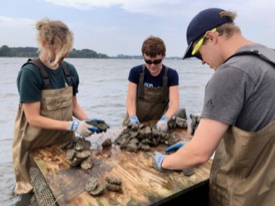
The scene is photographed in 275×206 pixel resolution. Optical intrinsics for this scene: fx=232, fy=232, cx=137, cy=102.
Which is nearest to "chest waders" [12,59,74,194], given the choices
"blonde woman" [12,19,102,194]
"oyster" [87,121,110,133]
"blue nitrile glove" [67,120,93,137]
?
"blonde woman" [12,19,102,194]

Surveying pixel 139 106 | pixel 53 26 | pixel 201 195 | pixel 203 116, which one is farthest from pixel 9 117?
pixel 203 116

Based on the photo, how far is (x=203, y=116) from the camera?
4.78ft

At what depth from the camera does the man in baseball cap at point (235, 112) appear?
1362mm

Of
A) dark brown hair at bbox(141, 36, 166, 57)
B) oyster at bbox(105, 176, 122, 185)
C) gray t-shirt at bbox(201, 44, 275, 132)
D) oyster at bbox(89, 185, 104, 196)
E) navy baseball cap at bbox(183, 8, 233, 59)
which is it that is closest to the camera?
gray t-shirt at bbox(201, 44, 275, 132)

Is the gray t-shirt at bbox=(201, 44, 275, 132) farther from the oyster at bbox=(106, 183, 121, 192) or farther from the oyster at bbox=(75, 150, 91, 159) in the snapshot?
the oyster at bbox=(75, 150, 91, 159)

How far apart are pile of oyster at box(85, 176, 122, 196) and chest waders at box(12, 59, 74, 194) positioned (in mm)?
1109

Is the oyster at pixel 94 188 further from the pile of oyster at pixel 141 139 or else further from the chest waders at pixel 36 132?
the chest waders at pixel 36 132

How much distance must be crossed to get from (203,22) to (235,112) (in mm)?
658

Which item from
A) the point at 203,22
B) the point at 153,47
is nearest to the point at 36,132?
the point at 153,47

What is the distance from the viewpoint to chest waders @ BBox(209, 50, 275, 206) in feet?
4.67

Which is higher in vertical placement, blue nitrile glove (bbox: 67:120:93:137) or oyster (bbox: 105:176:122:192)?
blue nitrile glove (bbox: 67:120:93:137)

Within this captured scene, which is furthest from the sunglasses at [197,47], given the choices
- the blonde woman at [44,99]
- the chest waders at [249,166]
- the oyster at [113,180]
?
the blonde woman at [44,99]

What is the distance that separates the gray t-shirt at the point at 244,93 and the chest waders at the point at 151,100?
2532 millimetres

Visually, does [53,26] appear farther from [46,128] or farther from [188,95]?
[188,95]
